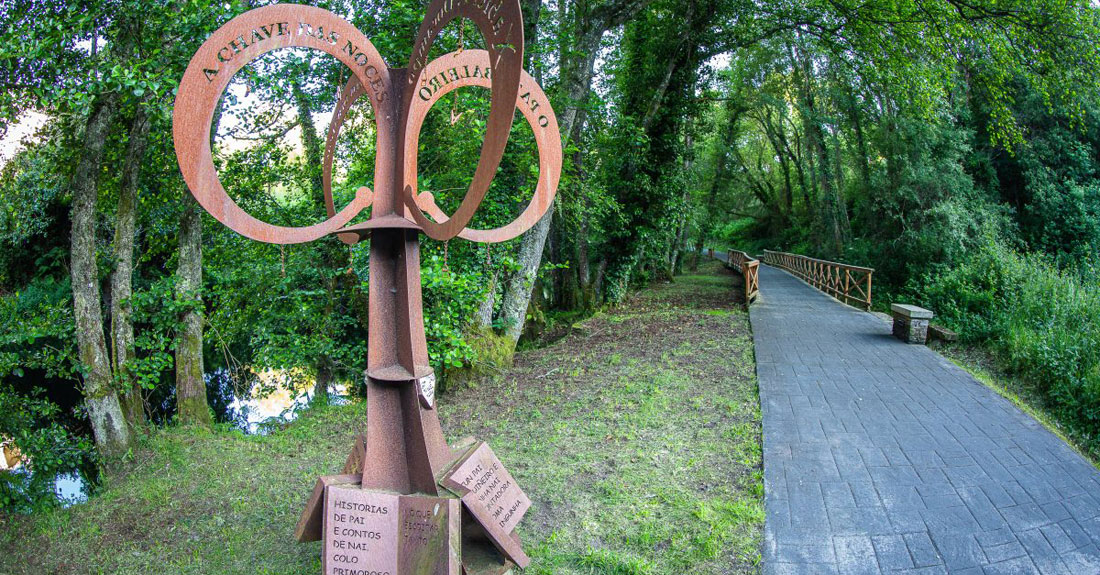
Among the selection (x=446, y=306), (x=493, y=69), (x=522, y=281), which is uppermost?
(x=493, y=69)

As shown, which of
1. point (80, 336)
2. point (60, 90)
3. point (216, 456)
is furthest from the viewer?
point (216, 456)

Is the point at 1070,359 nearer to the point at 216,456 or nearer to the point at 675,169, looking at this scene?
the point at 675,169

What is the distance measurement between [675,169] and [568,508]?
40.5 feet

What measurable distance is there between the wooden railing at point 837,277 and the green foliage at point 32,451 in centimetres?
1341

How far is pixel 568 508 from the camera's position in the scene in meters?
4.48

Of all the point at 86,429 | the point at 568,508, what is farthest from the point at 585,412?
the point at 86,429

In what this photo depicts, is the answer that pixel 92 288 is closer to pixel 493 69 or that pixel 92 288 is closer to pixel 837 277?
pixel 493 69

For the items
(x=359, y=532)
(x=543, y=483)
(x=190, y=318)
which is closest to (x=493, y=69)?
(x=359, y=532)

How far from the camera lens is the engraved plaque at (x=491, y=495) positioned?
3.49m

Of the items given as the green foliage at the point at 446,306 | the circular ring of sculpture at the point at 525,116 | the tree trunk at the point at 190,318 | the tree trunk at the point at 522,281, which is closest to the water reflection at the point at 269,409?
the tree trunk at the point at 190,318

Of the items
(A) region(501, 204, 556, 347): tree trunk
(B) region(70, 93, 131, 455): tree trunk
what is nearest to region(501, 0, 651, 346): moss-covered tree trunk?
(A) region(501, 204, 556, 347): tree trunk

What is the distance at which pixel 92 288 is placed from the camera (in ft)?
19.1

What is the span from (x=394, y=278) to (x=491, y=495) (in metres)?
1.43

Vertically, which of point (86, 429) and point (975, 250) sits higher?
point (975, 250)
